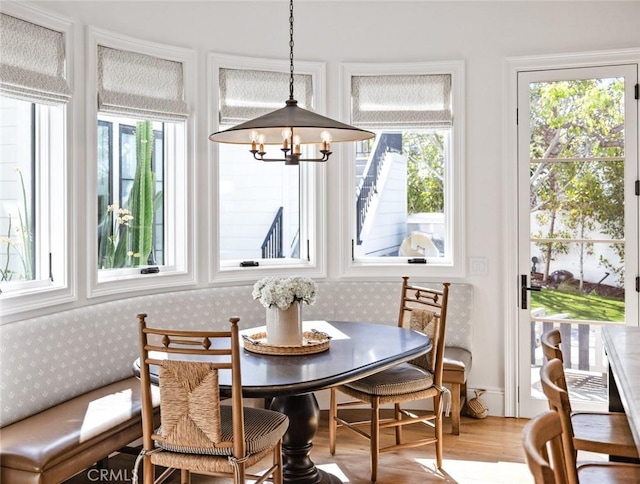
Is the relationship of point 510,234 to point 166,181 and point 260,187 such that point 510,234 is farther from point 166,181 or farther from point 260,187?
point 166,181

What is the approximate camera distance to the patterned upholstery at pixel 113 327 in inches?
111

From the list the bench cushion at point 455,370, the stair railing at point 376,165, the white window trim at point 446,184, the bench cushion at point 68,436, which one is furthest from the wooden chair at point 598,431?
the stair railing at point 376,165

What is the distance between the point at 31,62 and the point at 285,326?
1867 millimetres

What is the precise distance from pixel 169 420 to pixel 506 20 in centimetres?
337

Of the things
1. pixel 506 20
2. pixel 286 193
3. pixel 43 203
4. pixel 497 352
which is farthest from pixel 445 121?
pixel 43 203

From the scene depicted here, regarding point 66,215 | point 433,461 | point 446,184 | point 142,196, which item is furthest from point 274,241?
point 433,461

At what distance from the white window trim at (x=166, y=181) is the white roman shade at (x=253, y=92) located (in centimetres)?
23

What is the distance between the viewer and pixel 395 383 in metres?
Result: 3.15

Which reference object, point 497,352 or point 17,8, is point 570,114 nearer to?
point 497,352

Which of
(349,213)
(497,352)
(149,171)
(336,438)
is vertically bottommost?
(336,438)

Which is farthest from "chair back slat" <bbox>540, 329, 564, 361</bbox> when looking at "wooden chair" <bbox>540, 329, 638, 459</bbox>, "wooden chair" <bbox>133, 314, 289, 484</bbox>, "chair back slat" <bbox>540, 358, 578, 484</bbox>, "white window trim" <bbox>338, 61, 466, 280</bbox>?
"white window trim" <bbox>338, 61, 466, 280</bbox>

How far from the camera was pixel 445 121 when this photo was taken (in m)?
4.25

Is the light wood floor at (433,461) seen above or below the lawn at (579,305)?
below

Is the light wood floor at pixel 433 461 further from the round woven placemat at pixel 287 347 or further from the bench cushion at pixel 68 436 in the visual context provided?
the round woven placemat at pixel 287 347
